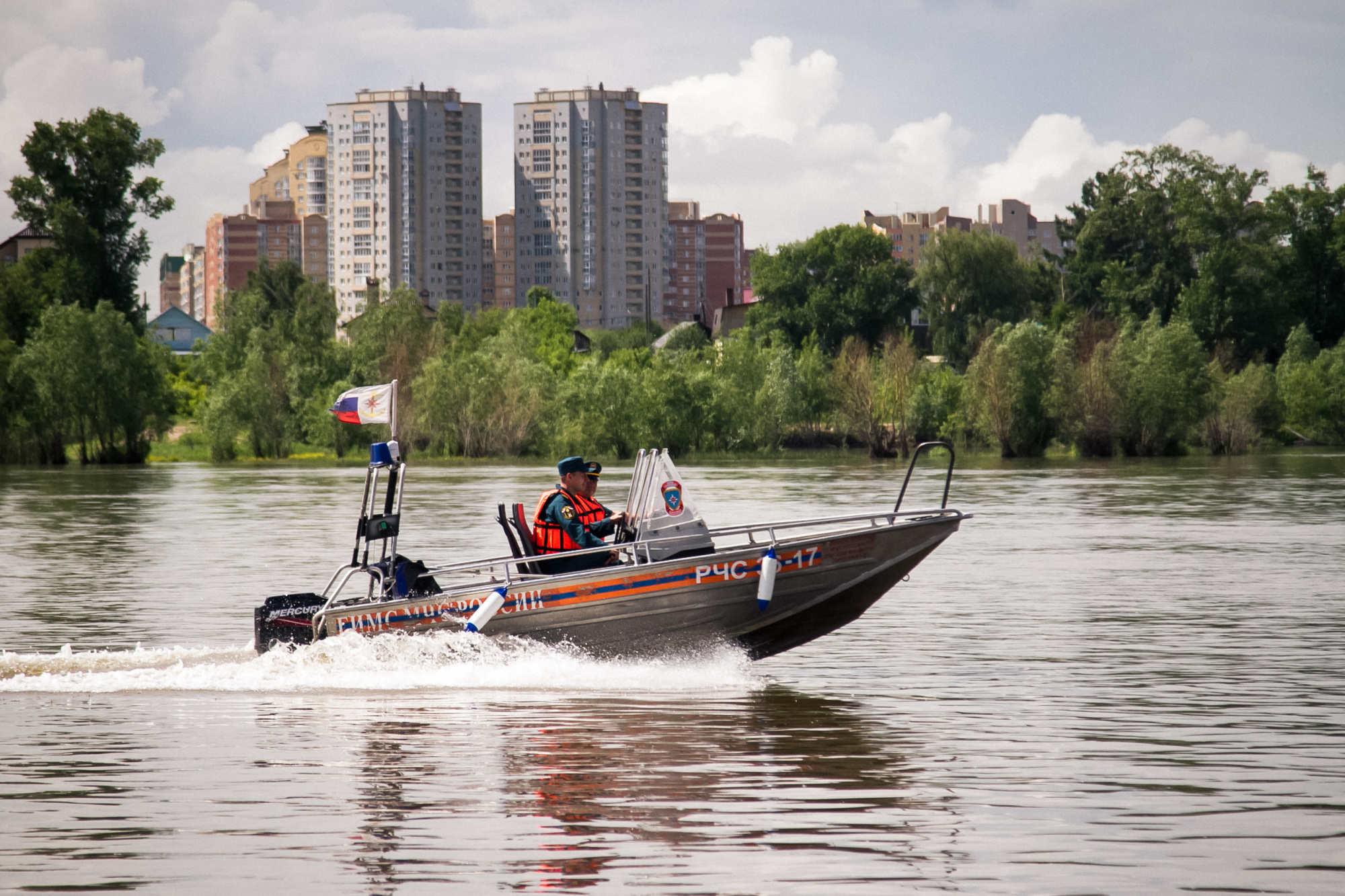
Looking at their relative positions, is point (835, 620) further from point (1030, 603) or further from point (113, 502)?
point (113, 502)

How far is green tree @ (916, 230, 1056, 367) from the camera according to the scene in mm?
100750

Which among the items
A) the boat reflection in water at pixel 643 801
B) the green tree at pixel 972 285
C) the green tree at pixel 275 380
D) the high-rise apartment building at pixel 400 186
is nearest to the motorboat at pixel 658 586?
the boat reflection in water at pixel 643 801

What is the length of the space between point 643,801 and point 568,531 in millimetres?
4616

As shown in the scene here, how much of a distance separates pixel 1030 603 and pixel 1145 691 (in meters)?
6.68

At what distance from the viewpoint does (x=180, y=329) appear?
158875 mm

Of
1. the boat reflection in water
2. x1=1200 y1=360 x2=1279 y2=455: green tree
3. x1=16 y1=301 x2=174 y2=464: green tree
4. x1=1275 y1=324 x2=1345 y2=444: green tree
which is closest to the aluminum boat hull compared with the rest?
the boat reflection in water

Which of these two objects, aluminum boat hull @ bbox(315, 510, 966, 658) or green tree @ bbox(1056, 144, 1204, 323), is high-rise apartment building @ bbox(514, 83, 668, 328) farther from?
aluminum boat hull @ bbox(315, 510, 966, 658)

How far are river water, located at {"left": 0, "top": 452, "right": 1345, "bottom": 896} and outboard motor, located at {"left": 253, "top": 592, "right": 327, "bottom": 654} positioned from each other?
18 cm

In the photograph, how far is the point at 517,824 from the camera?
780 centimetres

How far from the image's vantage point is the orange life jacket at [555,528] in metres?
12.6

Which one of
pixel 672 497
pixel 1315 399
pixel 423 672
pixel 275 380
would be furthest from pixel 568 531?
pixel 1315 399

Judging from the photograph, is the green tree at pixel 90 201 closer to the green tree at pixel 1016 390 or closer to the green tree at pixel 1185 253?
the green tree at pixel 1016 390

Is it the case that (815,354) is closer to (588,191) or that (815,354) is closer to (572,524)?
(572,524)

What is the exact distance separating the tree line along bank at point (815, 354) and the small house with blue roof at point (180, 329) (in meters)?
54.0
